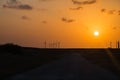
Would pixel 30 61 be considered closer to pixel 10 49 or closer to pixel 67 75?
pixel 67 75

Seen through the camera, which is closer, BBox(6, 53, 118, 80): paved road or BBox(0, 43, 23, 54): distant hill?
BBox(6, 53, 118, 80): paved road

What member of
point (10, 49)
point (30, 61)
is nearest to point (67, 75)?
point (30, 61)

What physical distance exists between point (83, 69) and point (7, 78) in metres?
9.44

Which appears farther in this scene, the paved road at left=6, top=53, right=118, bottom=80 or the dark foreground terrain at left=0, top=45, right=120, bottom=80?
the dark foreground terrain at left=0, top=45, right=120, bottom=80

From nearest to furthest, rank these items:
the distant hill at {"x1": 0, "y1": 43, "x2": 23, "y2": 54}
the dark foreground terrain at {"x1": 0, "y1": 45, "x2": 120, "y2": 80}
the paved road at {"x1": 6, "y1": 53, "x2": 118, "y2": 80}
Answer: the paved road at {"x1": 6, "y1": 53, "x2": 118, "y2": 80} < the dark foreground terrain at {"x1": 0, "y1": 45, "x2": 120, "y2": 80} < the distant hill at {"x1": 0, "y1": 43, "x2": 23, "y2": 54}

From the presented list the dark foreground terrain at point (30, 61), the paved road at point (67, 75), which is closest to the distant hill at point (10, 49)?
the dark foreground terrain at point (30, 61)

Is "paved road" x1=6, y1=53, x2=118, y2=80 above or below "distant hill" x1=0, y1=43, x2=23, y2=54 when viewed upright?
below

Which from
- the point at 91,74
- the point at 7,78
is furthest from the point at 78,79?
the point at 7,78

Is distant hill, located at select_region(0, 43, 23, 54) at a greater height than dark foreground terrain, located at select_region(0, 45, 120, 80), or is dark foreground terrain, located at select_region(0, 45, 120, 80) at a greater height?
distant hill, located at select_region(0, 43, 23, 54)

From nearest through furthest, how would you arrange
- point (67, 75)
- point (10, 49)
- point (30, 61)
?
point (67, 75) → point (30, 61) → point (10, 49)

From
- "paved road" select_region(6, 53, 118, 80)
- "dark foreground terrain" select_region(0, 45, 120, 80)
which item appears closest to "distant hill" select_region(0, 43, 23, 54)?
"dark foreground terrain" select_region(0, 45, 120, 80)

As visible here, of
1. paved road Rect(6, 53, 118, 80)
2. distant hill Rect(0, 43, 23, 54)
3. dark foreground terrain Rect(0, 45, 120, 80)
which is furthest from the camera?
distant hill Rect(0, 43, 23, 54)

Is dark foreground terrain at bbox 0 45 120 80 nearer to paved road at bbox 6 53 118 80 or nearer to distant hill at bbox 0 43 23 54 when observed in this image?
distant hill at bbox 0 43 23 54

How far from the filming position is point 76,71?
118ft
